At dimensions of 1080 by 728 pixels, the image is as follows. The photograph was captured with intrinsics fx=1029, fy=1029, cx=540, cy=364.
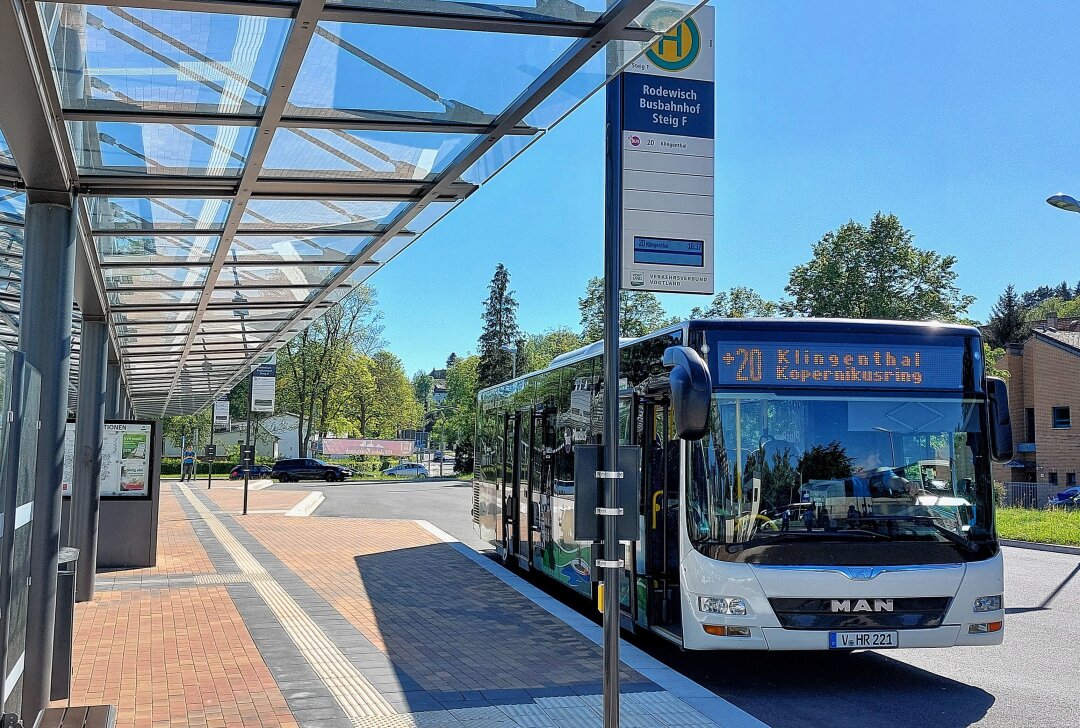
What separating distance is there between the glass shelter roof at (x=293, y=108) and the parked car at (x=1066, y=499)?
35608 millimetres

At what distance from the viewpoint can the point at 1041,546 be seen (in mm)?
22484

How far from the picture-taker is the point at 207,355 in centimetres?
1755

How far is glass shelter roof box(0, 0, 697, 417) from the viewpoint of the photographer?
13.1 ft

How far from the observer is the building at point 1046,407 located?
47.4 metres

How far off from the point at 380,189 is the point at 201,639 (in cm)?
499

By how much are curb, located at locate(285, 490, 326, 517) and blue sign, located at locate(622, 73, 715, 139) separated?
2039 centimetres

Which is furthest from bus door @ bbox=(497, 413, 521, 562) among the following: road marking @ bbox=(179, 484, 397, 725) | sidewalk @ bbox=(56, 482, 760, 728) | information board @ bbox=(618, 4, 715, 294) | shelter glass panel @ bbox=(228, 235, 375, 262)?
shelter glass panel @ bbox=(228, 235, 375, 262)

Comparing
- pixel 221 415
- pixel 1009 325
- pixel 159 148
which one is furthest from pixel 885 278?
pixel 159 148

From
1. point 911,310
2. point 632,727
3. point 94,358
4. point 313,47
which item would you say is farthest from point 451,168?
point 911,310

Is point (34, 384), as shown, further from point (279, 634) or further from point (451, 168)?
point (279, 634)

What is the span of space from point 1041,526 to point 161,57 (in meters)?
25.8

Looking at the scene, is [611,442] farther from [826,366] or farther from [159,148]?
[826,366]

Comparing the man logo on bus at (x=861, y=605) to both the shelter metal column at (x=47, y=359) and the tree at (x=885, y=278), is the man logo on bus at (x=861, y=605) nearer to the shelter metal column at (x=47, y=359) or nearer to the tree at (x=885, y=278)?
the shelter metal column at (x=47, y=359)

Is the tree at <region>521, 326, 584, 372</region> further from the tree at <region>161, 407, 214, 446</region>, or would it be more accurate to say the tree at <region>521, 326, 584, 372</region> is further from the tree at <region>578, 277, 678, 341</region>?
the tree at <region>161, 407, 214, 446</region>
